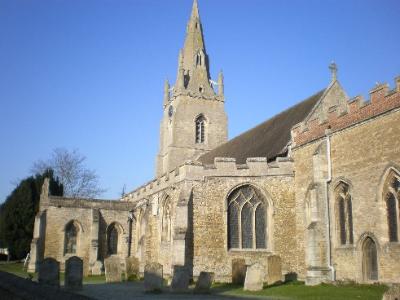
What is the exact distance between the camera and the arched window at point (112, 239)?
30.8 meters

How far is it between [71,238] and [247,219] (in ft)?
44.1

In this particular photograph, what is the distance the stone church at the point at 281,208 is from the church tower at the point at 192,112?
42.6 feet

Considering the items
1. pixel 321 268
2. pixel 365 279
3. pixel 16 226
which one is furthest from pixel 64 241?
pixel 365 279

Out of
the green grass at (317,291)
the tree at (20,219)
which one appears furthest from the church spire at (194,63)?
the green grass at (317,291)

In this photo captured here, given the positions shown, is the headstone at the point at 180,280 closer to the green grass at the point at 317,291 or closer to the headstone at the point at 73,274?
the green grass at the point at 317,291

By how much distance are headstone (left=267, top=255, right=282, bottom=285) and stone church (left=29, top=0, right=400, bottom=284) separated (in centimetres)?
38

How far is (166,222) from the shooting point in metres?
24.6

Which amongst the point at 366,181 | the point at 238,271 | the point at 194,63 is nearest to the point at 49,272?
the point at 238,271

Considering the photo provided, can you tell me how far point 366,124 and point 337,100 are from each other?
23.0ft

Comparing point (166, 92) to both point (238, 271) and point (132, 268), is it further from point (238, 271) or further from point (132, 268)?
point (238, 271)

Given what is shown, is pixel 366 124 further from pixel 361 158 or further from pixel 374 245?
pixel 374 245

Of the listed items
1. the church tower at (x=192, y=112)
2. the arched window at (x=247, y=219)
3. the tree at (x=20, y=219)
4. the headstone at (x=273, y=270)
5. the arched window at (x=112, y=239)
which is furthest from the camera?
the church tower at (x=192, y=112)

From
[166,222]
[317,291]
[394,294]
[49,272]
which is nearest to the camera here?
[394,294]

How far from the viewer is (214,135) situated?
44.5 meters
